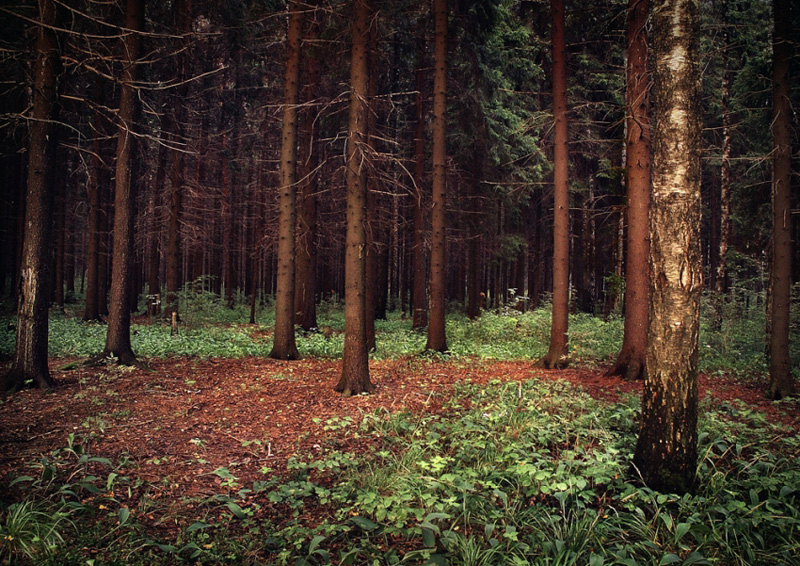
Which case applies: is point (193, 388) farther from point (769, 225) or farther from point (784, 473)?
point (769, 225)

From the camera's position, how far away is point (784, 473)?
16.0 feet

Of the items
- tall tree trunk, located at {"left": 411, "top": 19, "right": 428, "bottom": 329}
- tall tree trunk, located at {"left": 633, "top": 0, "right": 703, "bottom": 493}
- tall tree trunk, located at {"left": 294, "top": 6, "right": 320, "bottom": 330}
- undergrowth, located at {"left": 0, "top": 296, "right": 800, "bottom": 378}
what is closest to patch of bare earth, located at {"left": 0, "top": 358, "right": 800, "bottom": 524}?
undergrowth, located at {"left": 0, "top": 296, "right": 800, "bottom": 378}

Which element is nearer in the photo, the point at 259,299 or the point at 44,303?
the point at 44,303

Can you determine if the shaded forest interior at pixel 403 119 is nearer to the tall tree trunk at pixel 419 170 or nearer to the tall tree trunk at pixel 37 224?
the tall tree trunk at pixel 419 170

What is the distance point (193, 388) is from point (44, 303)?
9.95ft

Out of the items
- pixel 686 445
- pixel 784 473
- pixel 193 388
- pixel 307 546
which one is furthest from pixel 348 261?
pixel 784 473

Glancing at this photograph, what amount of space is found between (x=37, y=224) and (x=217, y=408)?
458cm

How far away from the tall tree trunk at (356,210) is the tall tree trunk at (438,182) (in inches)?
166

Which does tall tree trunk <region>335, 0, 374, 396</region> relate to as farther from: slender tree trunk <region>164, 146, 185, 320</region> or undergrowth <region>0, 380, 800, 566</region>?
slender tree trunk <region>164, 146, 185, 320</region>

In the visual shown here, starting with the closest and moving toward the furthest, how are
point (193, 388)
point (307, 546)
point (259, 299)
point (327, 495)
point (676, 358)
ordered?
point (307, 546), point (676, 358), point (327, 495), point (193, 388), point (259, 299)

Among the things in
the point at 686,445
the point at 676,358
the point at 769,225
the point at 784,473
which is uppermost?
the point at 769,225

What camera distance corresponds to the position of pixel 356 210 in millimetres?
8641

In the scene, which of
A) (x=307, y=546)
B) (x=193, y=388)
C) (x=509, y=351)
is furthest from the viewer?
(x=509, y=351)

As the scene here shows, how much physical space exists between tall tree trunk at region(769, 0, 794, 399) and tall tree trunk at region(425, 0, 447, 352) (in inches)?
285
